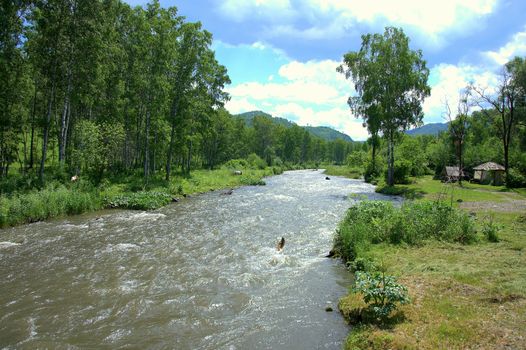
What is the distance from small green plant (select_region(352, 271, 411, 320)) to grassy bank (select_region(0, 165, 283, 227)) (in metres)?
20.5

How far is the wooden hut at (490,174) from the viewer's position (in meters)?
49.2

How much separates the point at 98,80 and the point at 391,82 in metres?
33.0

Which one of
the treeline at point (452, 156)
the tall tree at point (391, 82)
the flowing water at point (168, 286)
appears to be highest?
the tall tree at point (391, 82)

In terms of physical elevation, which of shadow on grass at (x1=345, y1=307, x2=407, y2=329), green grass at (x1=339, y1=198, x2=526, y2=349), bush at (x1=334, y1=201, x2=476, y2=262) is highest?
bush at (x1=334, y1=201, x2=476, y2=262)

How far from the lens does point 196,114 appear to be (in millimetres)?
43688

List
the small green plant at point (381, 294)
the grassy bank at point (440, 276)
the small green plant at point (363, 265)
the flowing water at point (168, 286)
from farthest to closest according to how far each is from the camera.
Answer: the small green plant at point (363, 265), the flowing water at point (168, 286), the small green plant at point (381, 294), the grassy bank at point (440, 276)

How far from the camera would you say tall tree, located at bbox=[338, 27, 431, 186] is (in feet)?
138

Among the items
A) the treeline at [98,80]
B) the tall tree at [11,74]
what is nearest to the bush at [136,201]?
the treeline at [98,80]

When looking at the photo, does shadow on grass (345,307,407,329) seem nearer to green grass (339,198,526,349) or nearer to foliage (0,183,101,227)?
green grass (339,198,526,349)

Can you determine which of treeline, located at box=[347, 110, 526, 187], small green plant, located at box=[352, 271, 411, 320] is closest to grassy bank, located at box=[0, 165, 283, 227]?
small green plant, located at box=[352, 271, 411, 320]

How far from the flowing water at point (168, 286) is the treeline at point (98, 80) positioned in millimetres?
12813

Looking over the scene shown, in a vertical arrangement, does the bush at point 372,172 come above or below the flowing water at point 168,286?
above

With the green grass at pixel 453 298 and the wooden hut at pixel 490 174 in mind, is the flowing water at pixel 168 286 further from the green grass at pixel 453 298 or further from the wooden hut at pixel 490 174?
the wooden hut at pixel 490 174

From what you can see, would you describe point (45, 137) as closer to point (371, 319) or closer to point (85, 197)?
point (85, 197)
